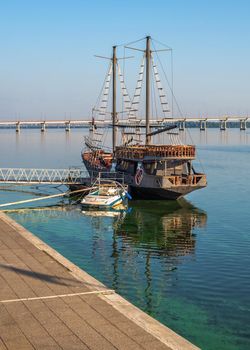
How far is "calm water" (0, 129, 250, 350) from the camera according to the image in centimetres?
1980

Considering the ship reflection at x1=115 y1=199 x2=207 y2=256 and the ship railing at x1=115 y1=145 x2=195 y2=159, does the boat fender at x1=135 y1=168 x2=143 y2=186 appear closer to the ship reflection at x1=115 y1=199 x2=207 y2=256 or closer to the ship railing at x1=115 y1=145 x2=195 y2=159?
the ship railing at x1=115 y1=145 x2=195 y2=159

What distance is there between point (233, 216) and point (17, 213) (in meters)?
19.5

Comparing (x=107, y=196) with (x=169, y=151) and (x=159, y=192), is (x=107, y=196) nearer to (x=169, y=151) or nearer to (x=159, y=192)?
(x=159, y=192)

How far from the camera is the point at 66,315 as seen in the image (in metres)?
14.5

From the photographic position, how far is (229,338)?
17.8 m

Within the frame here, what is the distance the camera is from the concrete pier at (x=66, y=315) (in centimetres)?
1271

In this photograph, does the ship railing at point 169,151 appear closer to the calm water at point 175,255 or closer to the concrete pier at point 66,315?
the calm water at point 175,255

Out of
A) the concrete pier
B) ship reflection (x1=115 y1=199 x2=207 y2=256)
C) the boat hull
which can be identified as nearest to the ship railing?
the boat hull

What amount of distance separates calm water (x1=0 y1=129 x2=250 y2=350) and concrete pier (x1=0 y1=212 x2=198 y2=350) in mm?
3782

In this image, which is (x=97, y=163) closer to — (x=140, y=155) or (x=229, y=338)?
(x=140, y=155)

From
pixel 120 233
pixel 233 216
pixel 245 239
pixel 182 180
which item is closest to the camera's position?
pixel 245 239

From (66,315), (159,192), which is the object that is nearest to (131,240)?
(159,192)

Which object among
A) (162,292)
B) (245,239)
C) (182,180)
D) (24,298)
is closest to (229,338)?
(162,292)

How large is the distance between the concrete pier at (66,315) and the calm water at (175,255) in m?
3.78
